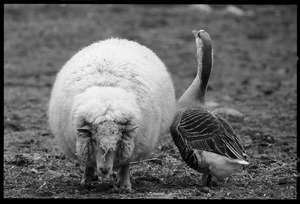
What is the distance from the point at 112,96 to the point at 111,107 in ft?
0.56

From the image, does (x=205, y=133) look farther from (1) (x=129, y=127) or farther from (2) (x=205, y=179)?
(1) (x=129, y=127)

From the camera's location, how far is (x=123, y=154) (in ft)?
23.4

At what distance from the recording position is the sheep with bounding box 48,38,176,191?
694 cm

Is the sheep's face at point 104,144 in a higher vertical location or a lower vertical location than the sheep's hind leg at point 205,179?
higher

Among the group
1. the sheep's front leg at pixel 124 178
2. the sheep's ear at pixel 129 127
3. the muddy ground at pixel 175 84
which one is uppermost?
the sheep's ear at pixel 129 127

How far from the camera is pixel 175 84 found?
1628 centimetres

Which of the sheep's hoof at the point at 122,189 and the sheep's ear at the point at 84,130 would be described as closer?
the sheep's ear at the point at 84,130

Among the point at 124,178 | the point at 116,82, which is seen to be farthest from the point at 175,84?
the point at 116,82

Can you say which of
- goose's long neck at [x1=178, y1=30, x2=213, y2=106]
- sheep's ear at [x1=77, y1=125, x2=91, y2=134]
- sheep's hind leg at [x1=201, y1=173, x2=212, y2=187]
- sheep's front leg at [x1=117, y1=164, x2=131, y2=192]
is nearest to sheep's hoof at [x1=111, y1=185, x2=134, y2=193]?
sheep's front leg at [x1=117, y1=164, x2=131, y2=192]

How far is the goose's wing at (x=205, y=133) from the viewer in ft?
26.3

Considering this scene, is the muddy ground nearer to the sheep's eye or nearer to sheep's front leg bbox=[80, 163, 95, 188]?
sheep's front leg bbox=[80, 163, 95, 188]

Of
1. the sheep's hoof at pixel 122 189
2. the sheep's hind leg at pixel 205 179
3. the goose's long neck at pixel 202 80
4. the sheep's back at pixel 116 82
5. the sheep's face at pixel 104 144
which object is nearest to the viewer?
the sheep's face at pixel 104 144

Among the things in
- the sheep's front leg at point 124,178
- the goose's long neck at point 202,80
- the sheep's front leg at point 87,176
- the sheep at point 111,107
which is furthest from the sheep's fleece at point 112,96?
the goose's long neck at point 202,80

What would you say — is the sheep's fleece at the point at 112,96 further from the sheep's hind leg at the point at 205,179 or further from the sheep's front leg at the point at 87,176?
the sheep's hind leg at the point at 205,179
